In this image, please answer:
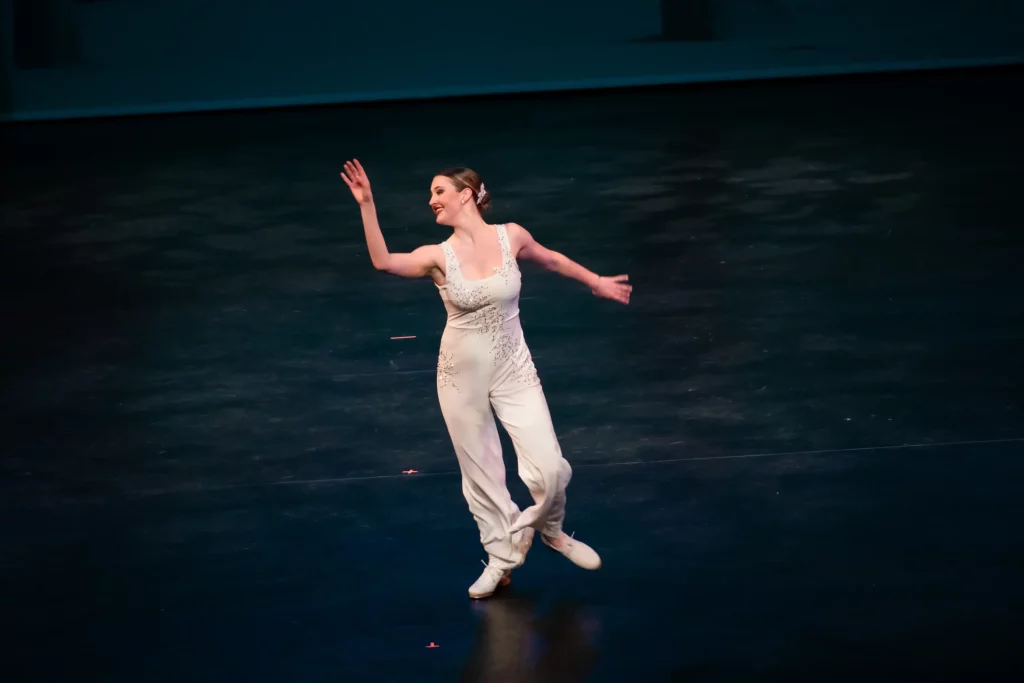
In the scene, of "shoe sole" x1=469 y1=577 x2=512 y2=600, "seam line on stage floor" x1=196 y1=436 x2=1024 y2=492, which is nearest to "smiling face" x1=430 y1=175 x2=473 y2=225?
"shoe sole" x1=469 y1=577 x2=512 y2=600

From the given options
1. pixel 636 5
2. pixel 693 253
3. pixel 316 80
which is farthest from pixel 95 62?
pixel 693 253

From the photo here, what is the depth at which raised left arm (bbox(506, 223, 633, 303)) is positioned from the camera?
4.66 meters

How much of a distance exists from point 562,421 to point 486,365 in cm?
181

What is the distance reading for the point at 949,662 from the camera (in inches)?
165

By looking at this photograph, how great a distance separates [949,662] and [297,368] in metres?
3.99

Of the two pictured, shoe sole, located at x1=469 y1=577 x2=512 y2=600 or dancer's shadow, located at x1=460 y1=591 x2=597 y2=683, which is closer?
dancer's shadow, located at x1=460 y1=591 x2=597 y2=683

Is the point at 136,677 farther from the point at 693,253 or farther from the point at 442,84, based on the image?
the point at 442,84

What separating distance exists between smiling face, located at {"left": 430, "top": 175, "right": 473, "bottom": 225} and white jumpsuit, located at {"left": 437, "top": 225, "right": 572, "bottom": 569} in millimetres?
111

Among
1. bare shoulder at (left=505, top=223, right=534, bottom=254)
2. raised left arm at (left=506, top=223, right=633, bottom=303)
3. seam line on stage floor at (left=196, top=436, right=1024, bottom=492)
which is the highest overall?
bare shoulder at (left=505, top=223, right=534, bottom=254)

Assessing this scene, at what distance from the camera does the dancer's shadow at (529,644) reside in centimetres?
425

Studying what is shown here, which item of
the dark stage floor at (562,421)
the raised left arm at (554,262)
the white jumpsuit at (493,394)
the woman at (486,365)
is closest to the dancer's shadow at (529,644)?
the dark stage floor at (562,421)

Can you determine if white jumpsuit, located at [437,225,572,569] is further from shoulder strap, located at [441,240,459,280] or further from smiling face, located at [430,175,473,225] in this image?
smiling face, located at [430,175,473,225]

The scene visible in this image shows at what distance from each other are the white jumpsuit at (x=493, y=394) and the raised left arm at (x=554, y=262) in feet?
0.15

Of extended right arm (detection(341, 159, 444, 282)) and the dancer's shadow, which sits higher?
extended right arm (detection(341, 159, 444, 282))
